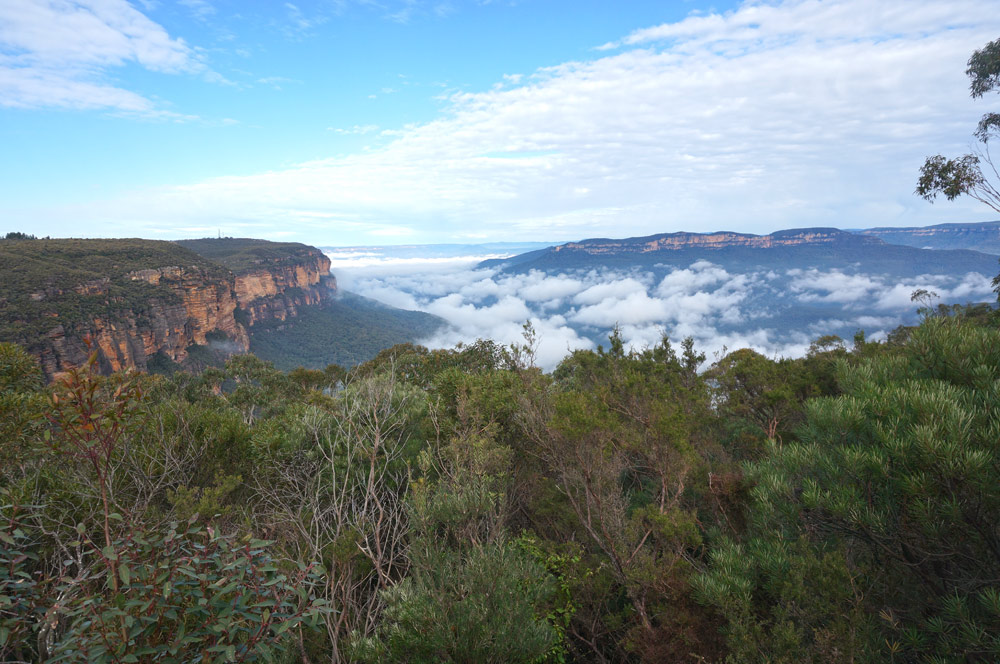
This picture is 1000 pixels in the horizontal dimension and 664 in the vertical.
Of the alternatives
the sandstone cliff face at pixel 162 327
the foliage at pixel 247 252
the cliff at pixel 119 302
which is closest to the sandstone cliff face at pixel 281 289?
the cliff at pixel 119 302

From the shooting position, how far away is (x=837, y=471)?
16.0 ft

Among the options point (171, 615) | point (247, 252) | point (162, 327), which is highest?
point (247, 252)

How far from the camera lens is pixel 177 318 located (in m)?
65.3

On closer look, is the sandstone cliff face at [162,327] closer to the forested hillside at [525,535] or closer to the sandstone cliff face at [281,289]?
the sandstone cliff face at [281,289]

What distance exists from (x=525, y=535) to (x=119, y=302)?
6504cm

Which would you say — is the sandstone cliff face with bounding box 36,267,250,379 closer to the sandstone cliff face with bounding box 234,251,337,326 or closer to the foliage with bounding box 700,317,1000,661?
the sandstone cliff face with bounding box 234,251,337,326

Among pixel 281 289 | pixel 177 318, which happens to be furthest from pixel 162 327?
pixel 281 289

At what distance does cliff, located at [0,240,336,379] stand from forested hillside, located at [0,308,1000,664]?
23.4m

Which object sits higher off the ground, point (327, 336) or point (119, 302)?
point (119, 302)

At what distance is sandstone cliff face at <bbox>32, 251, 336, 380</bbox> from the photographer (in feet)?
145

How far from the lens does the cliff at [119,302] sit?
4253cm

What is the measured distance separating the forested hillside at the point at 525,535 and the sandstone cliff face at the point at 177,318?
32.8 meters

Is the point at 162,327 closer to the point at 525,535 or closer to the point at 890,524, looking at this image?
the point at 525,535

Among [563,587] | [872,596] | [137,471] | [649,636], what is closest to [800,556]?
[872,596]
